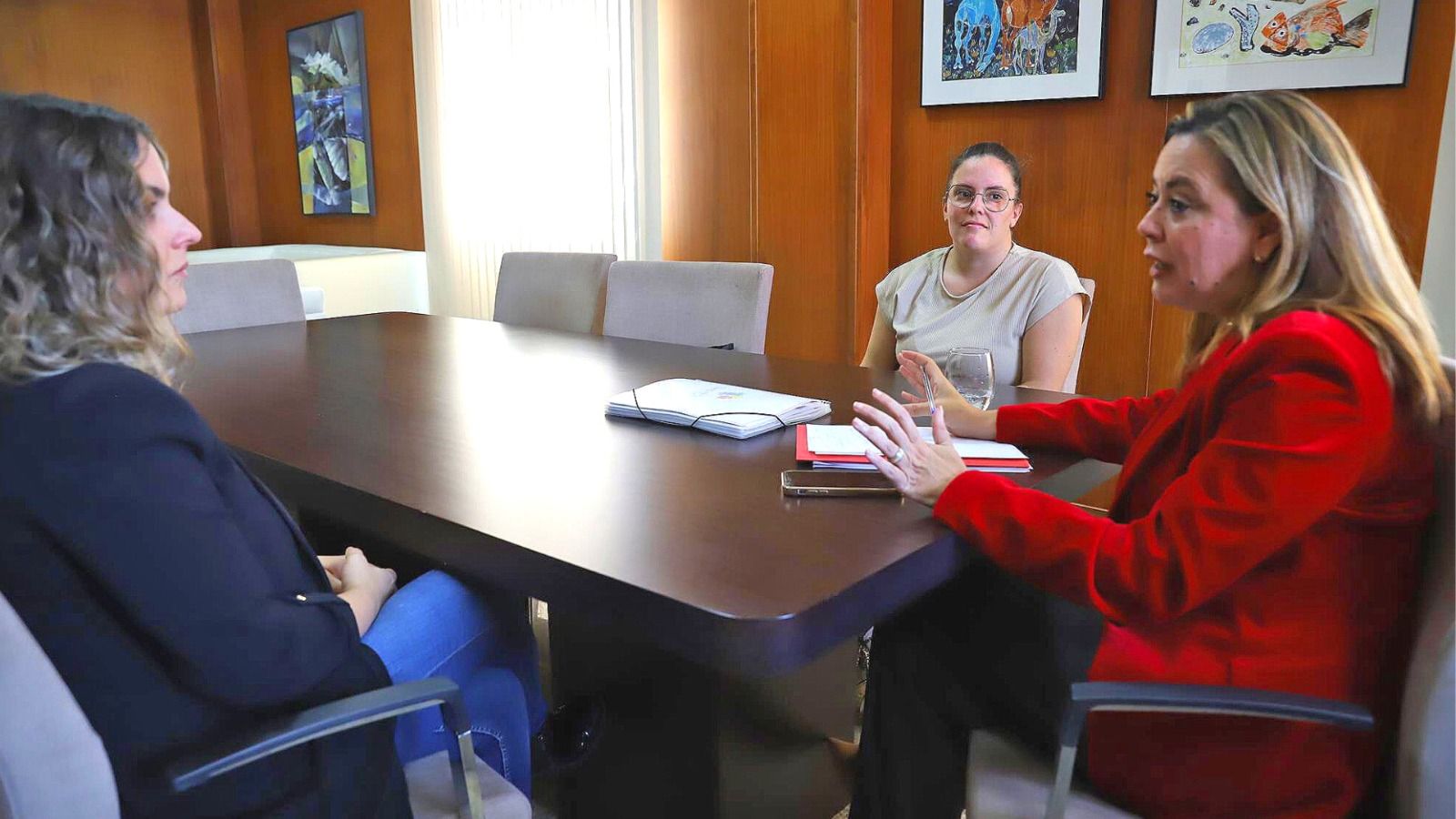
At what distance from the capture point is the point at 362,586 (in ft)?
4.04

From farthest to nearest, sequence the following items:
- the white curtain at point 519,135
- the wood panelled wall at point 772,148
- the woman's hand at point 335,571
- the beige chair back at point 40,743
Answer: the white curtain at point 519,135, the wood panelled wall at point 772,148, the woman's hand at point 335,571, the beige chair back at point 40,743

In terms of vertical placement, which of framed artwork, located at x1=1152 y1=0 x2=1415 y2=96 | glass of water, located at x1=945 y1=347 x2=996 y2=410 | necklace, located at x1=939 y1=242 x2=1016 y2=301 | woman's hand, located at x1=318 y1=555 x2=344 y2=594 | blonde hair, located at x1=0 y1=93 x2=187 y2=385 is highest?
framed artwork, located at x1=1152 y1=0 x2=1415 y2=96

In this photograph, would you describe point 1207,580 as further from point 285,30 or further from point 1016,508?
A: point 285,30

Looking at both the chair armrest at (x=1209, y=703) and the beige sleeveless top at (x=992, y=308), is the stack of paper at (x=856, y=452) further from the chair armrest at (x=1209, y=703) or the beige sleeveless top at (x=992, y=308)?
the beige sleeveless top at (x=992, y=308)

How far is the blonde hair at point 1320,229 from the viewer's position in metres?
1.02

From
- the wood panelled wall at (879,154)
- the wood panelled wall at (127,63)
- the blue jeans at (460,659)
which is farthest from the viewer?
the wood panelled wall at (127,63)

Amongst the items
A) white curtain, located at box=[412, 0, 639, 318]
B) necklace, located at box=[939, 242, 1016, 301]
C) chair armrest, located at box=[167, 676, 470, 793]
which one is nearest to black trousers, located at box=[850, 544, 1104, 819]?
chair armrest, located at box=[167, 676, 470, 793]

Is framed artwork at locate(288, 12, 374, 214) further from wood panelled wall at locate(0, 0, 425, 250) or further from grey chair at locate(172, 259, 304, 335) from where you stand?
grey chair at locate(172, 259, 304, 335)

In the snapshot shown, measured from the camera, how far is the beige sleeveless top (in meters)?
2.30

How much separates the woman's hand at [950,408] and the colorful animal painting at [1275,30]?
1.87 metres

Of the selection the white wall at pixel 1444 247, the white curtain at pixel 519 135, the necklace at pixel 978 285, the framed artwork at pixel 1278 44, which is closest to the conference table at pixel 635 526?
the necklace at pixel 978 285

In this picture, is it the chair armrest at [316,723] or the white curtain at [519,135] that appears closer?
the chair armrest at [316,723]

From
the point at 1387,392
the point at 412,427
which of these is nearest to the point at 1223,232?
the point at 1387,392

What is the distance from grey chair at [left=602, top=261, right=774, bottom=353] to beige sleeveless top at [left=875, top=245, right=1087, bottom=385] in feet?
1.23
